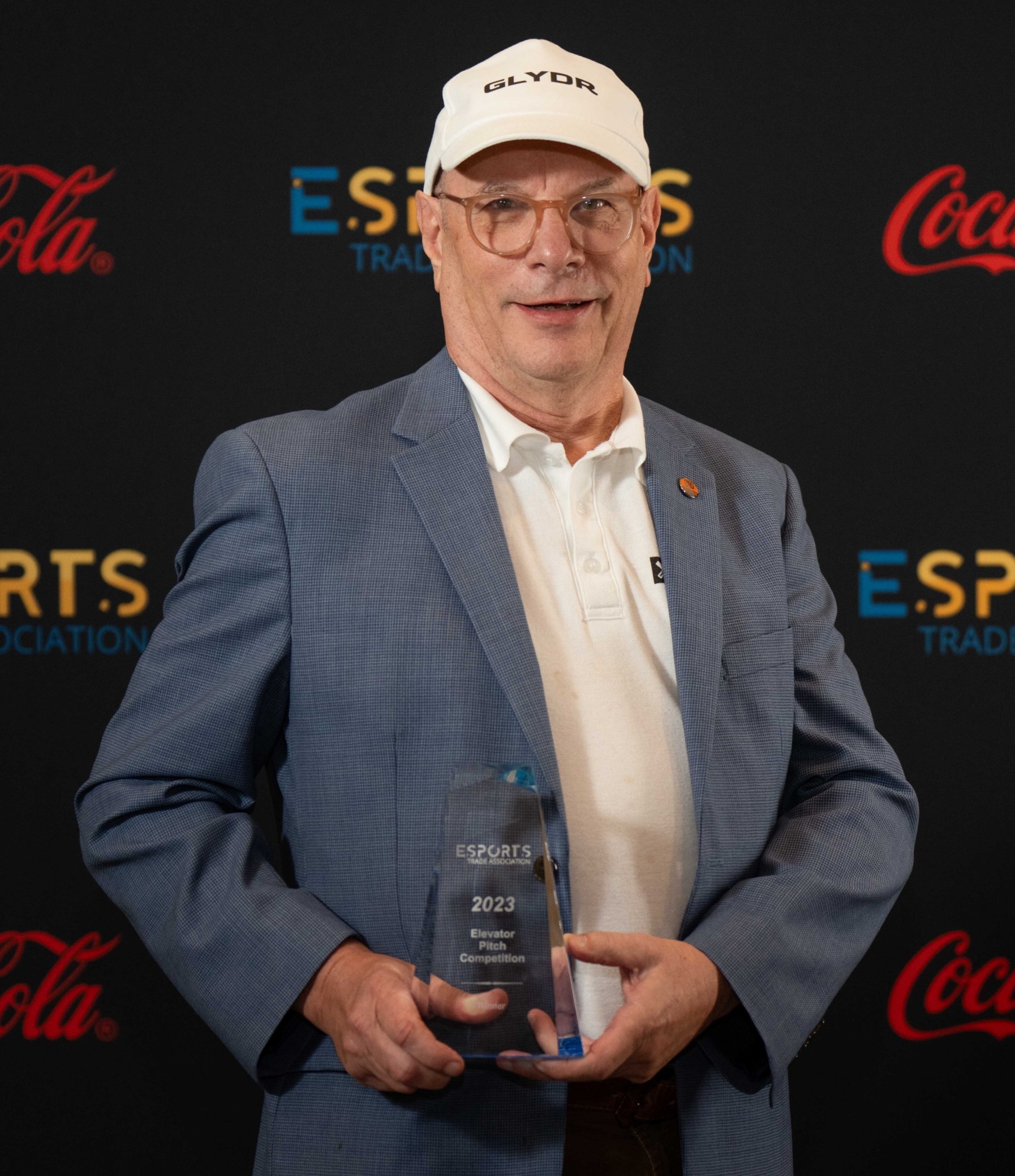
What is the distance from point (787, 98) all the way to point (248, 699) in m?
1.85

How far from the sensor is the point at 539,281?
5.11ft

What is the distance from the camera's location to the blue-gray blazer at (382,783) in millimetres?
1338

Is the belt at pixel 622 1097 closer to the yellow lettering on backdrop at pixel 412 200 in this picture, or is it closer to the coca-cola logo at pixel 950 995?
the coca-cola logo at pixel 950 995

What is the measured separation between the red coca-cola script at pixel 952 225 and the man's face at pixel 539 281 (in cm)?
114

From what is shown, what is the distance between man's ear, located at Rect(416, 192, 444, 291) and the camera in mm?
1708

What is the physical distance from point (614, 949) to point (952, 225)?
1947 mm

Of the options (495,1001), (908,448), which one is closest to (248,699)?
(495,1001)

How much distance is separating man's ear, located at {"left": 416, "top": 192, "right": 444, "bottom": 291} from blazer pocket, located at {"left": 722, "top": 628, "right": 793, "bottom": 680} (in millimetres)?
655

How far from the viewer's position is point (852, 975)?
2.58 m

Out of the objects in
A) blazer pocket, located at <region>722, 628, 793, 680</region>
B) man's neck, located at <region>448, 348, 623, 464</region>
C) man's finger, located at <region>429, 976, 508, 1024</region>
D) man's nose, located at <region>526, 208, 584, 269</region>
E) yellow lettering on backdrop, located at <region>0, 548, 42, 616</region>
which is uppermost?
man's nose, located at <region>526, 208, 584, 269</region>

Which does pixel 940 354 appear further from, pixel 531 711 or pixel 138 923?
pixel 138 923

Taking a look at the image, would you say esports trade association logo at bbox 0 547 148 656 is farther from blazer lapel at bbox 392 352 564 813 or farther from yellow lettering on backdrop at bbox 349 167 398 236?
blazer lapel at bbox 392 352 564 813

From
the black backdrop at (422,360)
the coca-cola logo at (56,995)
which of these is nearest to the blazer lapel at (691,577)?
the black backdrop at (422,360)

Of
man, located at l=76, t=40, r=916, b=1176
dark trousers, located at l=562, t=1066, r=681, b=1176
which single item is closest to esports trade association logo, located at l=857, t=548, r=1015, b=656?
man, located at l=76, t=40, r=916, b=1176
